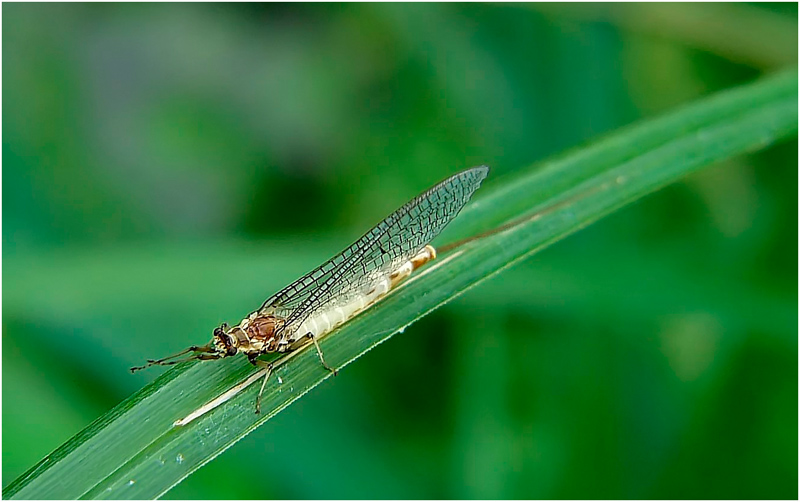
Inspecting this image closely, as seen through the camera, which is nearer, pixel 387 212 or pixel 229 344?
pixel 229 344

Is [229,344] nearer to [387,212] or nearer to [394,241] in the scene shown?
[394,241]

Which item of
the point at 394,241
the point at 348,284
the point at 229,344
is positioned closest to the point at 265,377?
the point at 229,344

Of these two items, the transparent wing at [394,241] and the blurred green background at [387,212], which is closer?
the transparent wing at [394,241]

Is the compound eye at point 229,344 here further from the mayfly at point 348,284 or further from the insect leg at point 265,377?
the insect leg at point 265,377

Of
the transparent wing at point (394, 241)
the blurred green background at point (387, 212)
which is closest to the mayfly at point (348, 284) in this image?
the transparent wing at point (394, 241)

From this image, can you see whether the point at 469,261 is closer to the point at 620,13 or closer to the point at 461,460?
the point at 461,460

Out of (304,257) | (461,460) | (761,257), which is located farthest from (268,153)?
(761,257)
